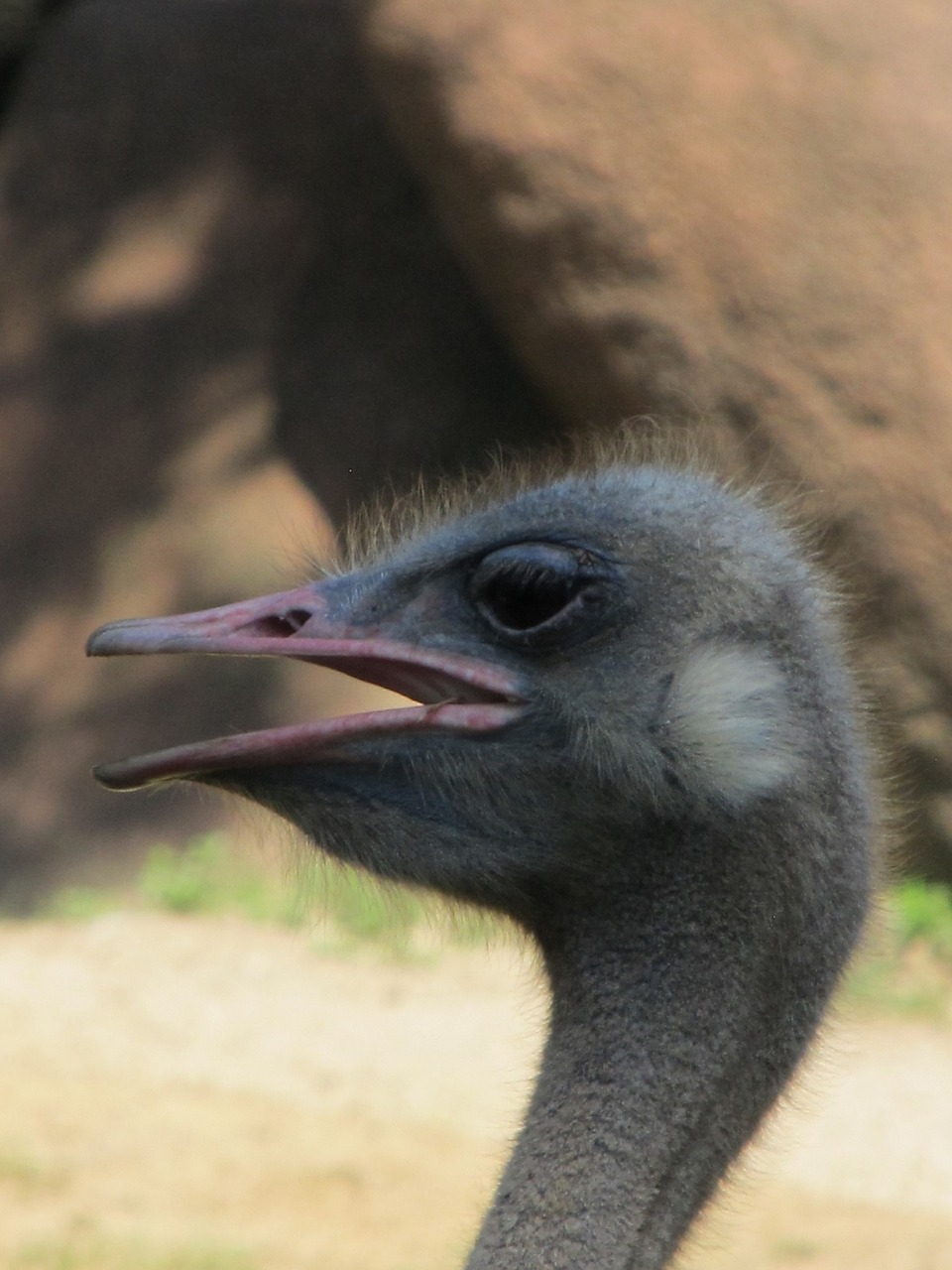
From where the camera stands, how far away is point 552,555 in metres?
1.73

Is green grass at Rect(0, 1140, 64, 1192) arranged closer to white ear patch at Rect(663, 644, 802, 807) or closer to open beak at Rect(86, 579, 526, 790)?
open beak at Rect(86, 579, 526, 790)

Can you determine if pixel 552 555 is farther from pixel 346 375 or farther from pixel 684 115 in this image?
pixel 346 375

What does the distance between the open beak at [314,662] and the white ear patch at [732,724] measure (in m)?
0.16

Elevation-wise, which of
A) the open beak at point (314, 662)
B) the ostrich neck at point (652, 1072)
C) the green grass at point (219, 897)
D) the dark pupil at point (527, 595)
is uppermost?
the dark pupil at point (527, 595)

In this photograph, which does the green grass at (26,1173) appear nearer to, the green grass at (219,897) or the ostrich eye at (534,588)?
the green grass at (219,897)

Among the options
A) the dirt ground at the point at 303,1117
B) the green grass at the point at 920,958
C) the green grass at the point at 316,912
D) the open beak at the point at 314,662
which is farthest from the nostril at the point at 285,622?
the green grass at the point at 920,958

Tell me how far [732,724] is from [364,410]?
5004 millimetres

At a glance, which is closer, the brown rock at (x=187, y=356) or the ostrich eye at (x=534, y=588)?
the ostrich eye at (x=534, y=588)

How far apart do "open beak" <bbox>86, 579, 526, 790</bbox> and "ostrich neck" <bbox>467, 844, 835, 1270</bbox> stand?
218 millimetres

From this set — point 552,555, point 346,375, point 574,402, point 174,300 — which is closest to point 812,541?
point 552,555

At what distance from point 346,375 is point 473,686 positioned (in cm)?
493

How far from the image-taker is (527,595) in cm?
173

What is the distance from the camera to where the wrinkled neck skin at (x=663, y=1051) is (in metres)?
1.62

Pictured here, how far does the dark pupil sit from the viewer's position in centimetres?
172
